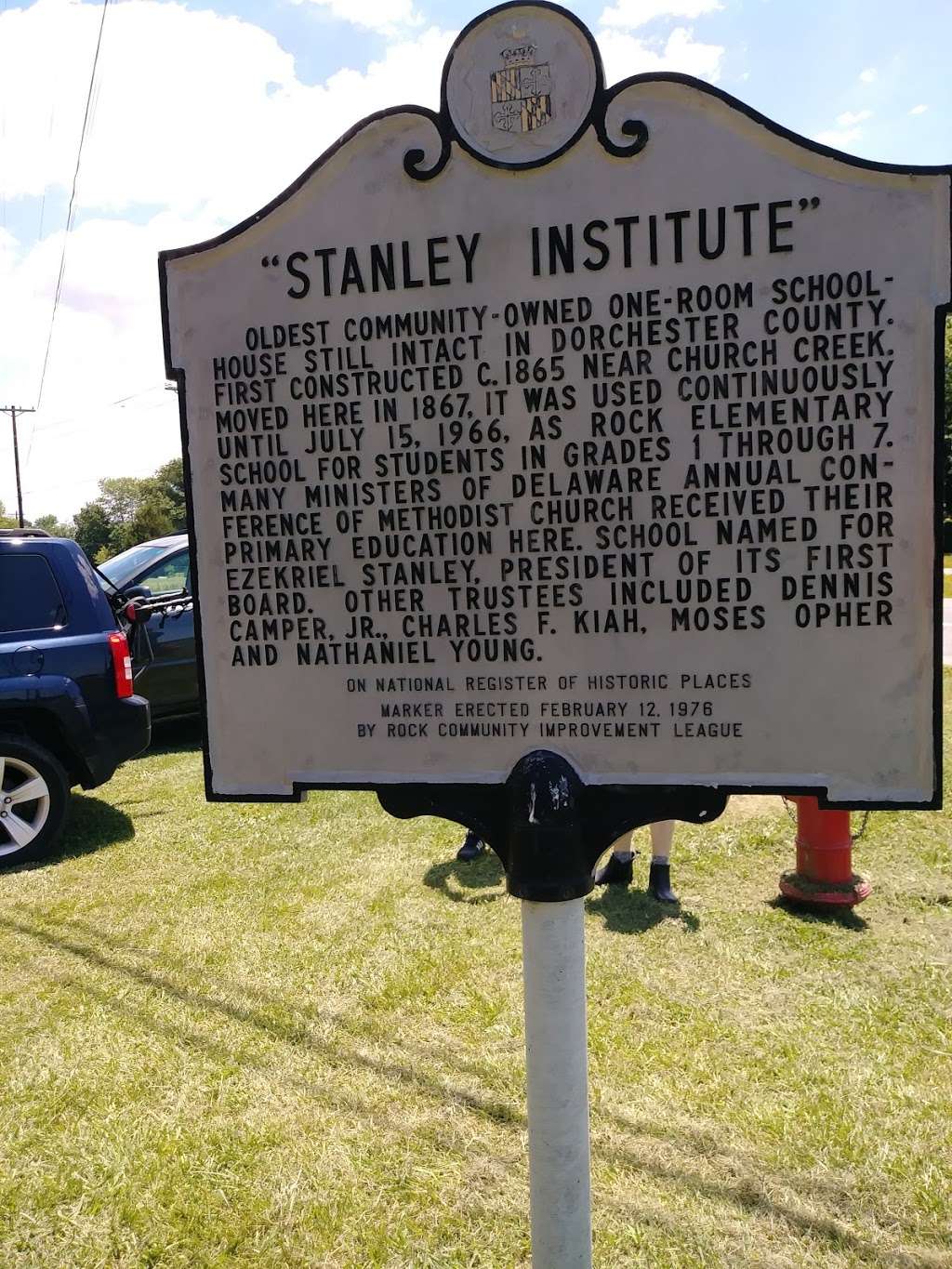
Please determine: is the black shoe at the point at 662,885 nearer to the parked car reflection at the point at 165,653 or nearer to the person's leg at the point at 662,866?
the person's leg at the point at 662,866

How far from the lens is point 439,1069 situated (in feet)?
11.0

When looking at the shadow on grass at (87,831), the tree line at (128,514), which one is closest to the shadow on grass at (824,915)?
the shadow on grass at (87,831)

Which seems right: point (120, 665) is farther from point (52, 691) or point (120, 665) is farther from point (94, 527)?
point (94, 527)

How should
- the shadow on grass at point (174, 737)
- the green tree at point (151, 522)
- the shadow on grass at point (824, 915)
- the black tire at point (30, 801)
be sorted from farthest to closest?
the green tree at point (151, 522)
the shadow on grass at point (174, 737)
the black tire at point (30, 801)
the shadow on grass at point (824, 915)

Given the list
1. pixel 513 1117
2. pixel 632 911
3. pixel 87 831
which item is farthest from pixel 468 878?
pixel 87 831

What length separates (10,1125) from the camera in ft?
10.2

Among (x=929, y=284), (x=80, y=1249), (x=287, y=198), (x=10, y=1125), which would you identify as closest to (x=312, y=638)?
(x=287, y=198)

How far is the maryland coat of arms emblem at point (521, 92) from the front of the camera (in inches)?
84.0

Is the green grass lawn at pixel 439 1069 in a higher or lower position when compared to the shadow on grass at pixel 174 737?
lower

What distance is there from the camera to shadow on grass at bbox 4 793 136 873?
5.62 metres

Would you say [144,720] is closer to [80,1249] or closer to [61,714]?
[61,714]

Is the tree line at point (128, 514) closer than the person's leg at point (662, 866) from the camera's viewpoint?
No

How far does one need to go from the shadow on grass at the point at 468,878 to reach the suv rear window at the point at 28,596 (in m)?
2.73

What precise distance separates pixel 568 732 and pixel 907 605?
0.80 m
